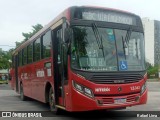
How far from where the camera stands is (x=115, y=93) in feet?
29.0

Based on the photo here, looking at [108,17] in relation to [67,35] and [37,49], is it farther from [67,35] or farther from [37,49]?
[37,49]

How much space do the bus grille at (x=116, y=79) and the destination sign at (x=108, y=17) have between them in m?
1.68

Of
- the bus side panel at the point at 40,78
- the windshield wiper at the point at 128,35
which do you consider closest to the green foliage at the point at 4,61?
the bus side panel at the point at 40,78

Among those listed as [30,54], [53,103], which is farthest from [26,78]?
[53,103]

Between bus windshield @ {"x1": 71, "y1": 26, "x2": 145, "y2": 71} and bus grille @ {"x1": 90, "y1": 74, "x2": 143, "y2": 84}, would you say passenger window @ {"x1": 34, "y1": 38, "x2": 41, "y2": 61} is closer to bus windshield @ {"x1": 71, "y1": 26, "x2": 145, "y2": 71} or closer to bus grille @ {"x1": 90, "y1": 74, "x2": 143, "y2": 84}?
bus windshield @ {"x1": 71, "y1": 26, "x2": 145, "y2": 71}

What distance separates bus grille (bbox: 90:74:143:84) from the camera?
873cm

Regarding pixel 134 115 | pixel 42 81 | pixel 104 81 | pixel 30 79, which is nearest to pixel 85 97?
pixel 104 81

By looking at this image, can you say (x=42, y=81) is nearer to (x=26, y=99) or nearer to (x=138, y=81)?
(x=138, y=81)

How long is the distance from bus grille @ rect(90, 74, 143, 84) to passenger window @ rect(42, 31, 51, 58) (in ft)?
9.17

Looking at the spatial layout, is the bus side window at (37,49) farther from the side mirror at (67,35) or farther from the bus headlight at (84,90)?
the bus headlight at (84,90)

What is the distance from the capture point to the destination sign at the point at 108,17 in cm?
927

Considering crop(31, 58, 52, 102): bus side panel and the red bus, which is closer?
the red bus

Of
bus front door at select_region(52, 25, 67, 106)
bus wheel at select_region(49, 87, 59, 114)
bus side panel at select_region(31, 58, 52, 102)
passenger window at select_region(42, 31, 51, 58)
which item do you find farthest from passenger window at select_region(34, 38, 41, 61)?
bus front door at select_region(52, 25, 67, 106)

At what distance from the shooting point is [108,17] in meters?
9.56
